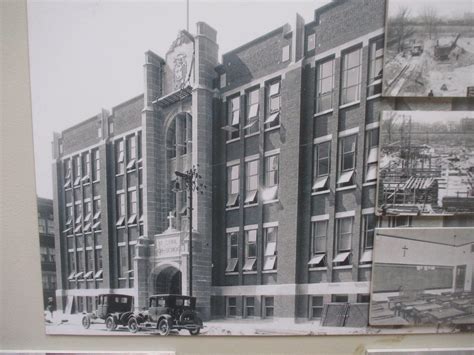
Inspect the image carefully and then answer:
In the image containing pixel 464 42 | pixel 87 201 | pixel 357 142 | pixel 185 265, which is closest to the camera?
pixel 464 42

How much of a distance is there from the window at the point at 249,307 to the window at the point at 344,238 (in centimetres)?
55

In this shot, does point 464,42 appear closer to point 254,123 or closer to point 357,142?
point 357,142

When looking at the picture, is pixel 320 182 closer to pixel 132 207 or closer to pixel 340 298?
pixel 340 298

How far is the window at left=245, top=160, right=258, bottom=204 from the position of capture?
1684 millimetres

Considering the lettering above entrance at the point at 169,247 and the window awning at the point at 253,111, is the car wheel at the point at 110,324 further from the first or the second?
the window awning at the point at 253,111

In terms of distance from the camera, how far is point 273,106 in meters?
1.65

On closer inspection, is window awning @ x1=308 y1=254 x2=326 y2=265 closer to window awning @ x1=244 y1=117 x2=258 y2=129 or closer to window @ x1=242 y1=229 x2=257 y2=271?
window @ x1=242 y1=229 x2=257 y2=271

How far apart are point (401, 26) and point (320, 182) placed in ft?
3.03

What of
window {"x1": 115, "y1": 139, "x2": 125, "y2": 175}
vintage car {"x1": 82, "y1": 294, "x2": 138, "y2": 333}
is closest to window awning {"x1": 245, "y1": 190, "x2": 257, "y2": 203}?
window {"x1": 115, "y1": 139, "x2": 125, "y2": 175}

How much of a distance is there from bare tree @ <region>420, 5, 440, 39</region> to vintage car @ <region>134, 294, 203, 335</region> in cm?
199

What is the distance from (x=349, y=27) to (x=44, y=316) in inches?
96.3

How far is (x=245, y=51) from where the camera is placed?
1.62m

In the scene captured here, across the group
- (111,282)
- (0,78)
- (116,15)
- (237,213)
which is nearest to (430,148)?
(237,213)

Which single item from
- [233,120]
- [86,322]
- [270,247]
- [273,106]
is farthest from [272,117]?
[86,322]
